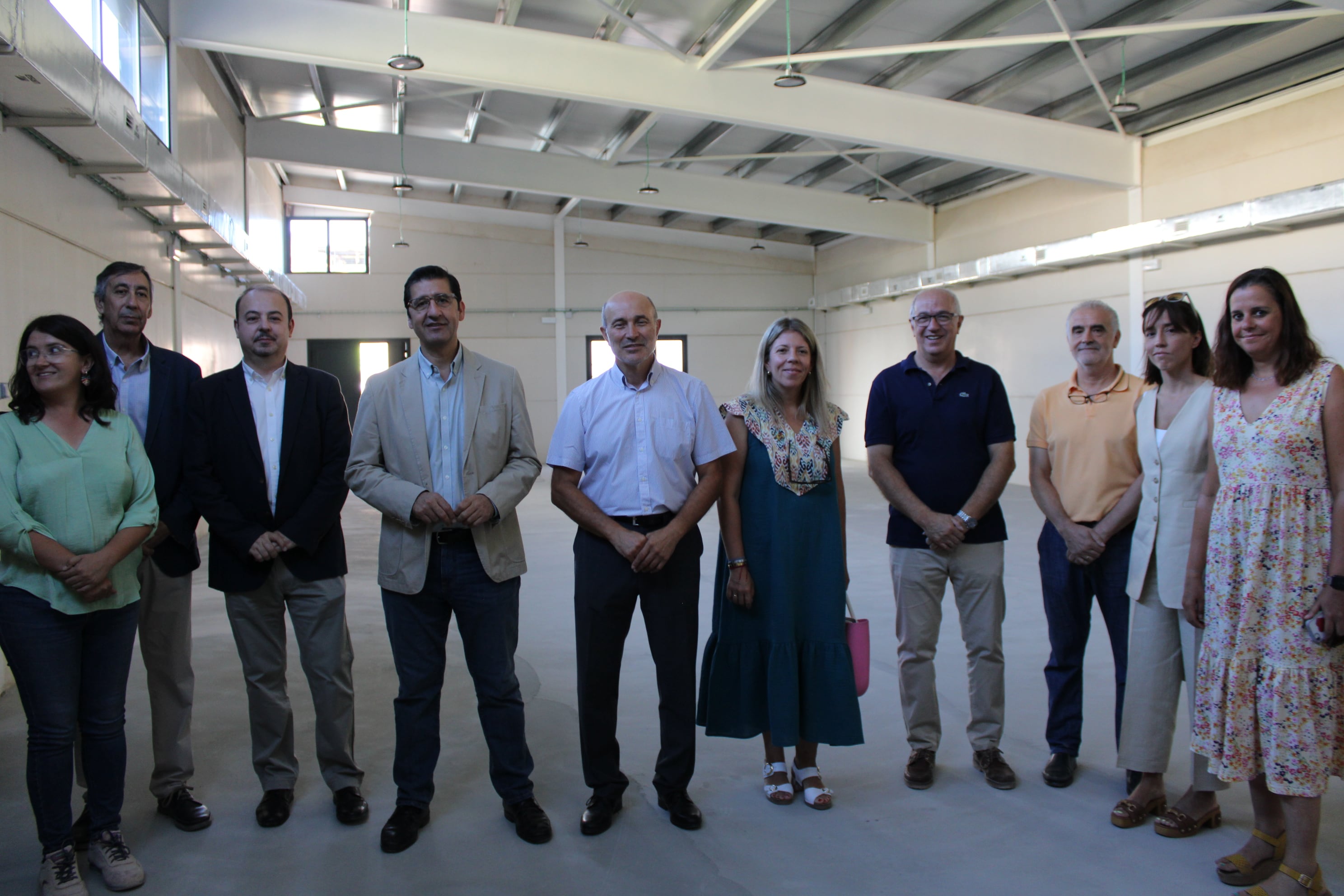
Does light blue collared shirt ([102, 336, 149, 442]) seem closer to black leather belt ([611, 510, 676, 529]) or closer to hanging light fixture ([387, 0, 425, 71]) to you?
black leather belt ([611, 510, 676, 529])

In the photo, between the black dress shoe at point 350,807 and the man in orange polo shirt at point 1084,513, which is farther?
the man in orange polo shirt at point 1084,513

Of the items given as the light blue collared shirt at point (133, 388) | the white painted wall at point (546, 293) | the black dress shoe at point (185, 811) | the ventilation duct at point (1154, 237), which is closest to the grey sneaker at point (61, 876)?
the black dress shoe at point (185, 811)

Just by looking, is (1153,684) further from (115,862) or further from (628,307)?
(115,862)

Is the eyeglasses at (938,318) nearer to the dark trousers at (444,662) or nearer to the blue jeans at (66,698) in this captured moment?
the dark trousers at (444,662)

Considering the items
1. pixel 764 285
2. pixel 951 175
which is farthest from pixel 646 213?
pixel 951 175

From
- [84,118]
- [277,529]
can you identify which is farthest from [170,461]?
[84,118]

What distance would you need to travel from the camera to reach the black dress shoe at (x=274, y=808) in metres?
2.76

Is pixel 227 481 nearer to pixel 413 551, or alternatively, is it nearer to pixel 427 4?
pixel 413 551

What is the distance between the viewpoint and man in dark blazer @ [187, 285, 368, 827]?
9.09 ft

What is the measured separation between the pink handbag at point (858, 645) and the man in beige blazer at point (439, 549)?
1.04 meters

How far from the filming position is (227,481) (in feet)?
9.20

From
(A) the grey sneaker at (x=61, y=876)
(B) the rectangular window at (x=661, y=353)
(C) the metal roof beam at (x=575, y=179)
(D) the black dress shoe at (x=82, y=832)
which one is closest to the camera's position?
(A) the grey sneaker at (x=61, y=876)

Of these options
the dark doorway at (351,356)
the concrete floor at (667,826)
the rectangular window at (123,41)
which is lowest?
the concrete floor at (667,826)

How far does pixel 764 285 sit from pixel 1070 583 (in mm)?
15488
